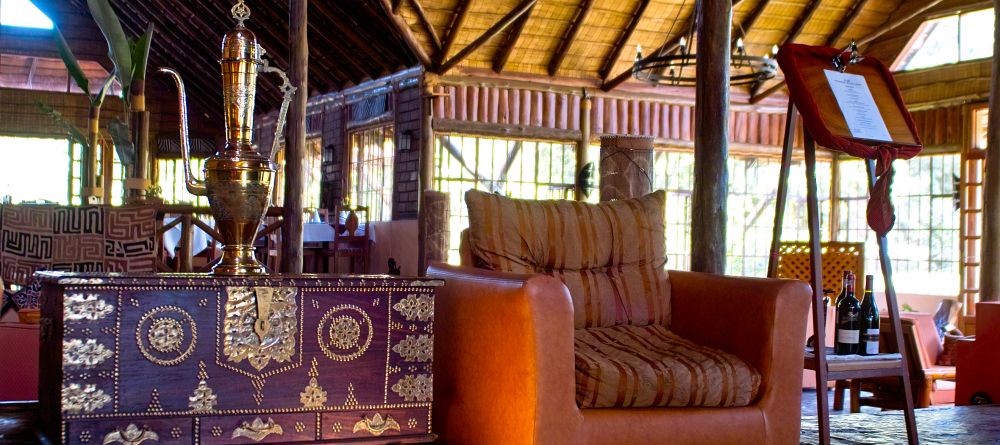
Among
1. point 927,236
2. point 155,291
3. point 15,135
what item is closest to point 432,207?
point 927,236

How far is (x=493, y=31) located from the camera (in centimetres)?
1035

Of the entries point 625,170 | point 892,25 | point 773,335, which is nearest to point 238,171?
point 773,335

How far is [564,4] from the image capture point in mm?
10859

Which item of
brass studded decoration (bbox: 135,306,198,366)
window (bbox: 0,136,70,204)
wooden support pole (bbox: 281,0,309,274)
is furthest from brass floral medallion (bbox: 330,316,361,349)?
window (bbox: 0,136,70,204)

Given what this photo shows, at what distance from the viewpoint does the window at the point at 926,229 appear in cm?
1137

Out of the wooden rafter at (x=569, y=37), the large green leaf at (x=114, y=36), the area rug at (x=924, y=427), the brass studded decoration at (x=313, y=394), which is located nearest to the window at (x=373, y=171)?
the wooden rafter at (x=569, y=37)

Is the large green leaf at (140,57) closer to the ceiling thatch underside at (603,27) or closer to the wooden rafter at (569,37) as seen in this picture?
the ceiling thatch underside at (603,27)

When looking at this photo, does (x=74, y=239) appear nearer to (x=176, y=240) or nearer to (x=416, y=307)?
(x=176, y=240)

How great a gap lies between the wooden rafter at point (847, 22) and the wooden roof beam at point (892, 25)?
0.89 ft

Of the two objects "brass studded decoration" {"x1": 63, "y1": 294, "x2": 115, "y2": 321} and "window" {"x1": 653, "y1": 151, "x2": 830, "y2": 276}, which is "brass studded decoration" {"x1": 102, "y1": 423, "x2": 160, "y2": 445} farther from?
"window" {"x1": 653, "y1": 151, "x2": 830, "y2": 276}

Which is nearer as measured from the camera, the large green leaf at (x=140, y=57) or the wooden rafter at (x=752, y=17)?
the large green leaf at (x=140, y=57)

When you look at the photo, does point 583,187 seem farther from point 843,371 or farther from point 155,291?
point 155,291

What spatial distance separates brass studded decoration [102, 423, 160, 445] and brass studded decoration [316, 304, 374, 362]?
0.49 metres

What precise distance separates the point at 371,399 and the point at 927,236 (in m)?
10.3
